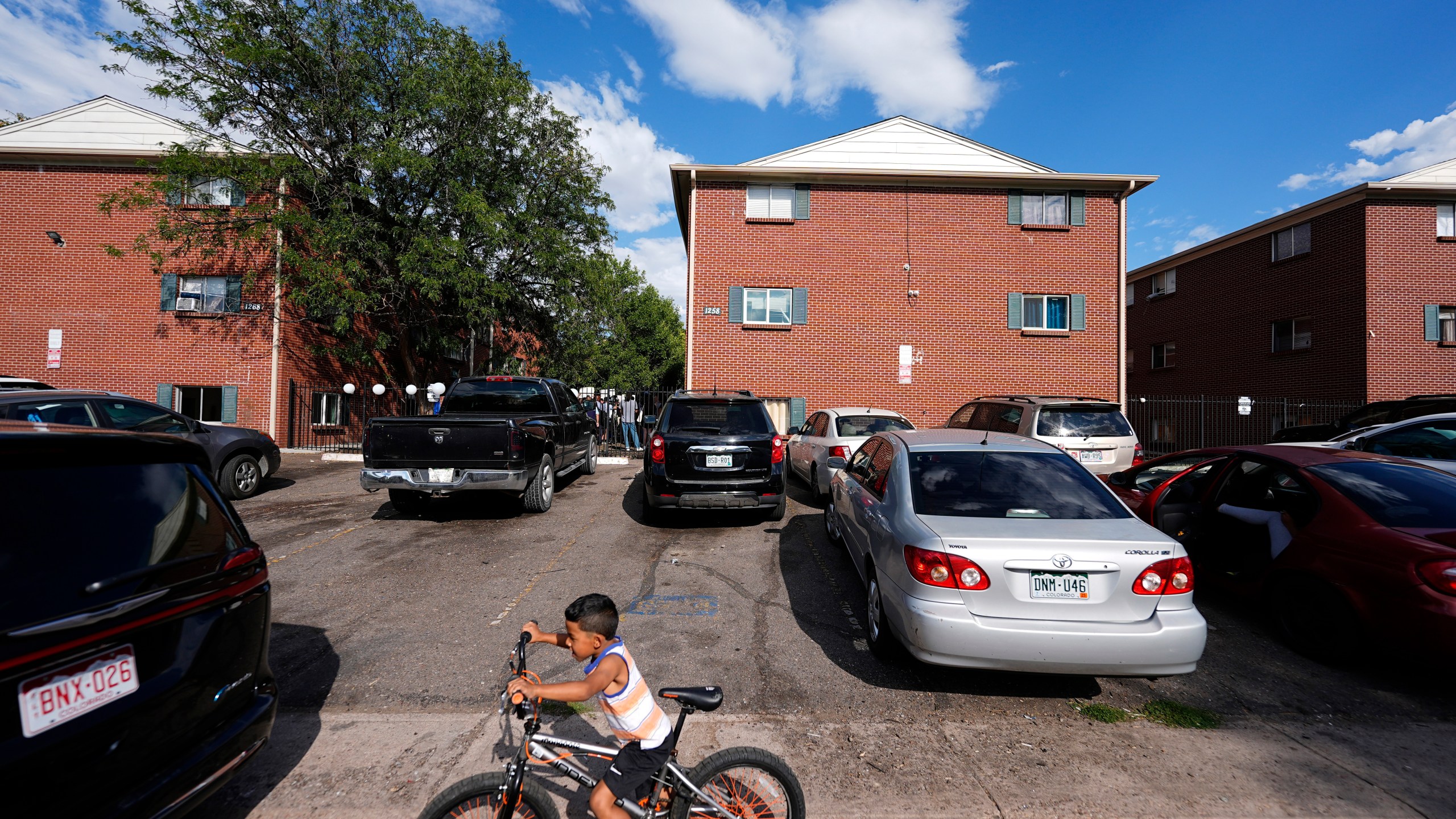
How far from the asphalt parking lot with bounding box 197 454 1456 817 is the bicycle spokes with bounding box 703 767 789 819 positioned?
0.49 m

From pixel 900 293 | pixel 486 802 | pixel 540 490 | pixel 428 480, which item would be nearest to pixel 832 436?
pixel 540 490

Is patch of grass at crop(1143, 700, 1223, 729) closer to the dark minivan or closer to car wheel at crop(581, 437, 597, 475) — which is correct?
the dark minivan

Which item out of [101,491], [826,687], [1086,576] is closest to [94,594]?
[101,491]

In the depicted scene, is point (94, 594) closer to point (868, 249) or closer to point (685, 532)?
point (685, 532)

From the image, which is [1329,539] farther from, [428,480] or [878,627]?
[428,480]

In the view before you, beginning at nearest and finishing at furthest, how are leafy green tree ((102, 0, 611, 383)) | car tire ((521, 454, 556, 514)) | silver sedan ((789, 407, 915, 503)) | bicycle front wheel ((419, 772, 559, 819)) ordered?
bicycle front wheel ((419, 772, 559, 819)), car tire ((521, 454, 556, 514)), silver sedan ((789, 407, 915, 503)), leafy green tree ((102, 0, 611, 383))

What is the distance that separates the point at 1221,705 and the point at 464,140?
18833 millimetres

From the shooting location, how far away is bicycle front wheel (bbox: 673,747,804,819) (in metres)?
2.16

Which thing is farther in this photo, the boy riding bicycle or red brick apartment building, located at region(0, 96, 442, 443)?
red brick apartment building, located at region(0, 96, 442, 443)

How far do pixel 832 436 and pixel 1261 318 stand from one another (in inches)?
810

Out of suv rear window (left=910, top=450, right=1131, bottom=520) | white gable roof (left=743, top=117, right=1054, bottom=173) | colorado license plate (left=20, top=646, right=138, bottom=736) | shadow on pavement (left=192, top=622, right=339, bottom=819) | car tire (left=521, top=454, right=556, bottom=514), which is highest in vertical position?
white gable roof (left=743, top=117, right=1054, bottom=173)

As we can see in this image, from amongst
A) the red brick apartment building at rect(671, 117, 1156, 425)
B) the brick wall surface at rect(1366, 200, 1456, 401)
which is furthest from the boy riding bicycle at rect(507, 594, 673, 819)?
the brick wall surface at rect(1366, 200, 1456, 401)

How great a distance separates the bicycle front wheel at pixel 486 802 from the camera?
201cm

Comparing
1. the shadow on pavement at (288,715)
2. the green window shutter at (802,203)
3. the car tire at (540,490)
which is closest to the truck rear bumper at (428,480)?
the car tire at (540,490)
